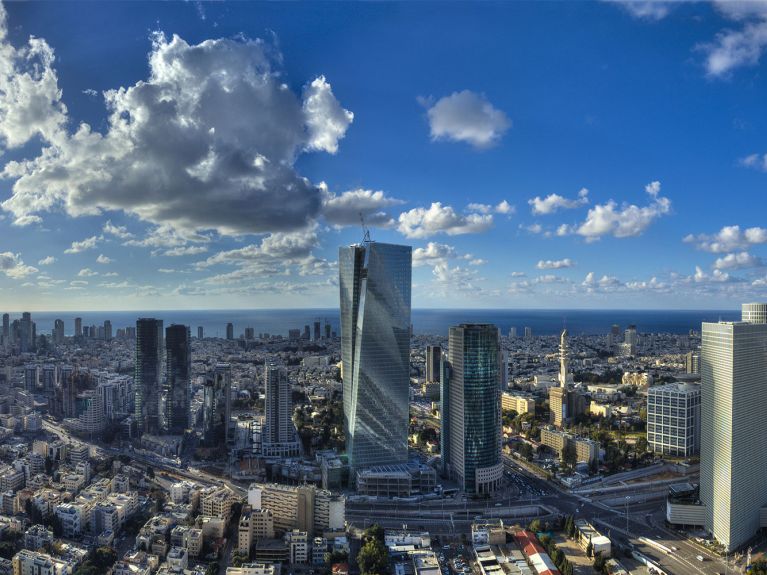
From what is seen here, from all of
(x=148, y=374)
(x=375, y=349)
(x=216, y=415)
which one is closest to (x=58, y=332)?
(x=148, y=374)

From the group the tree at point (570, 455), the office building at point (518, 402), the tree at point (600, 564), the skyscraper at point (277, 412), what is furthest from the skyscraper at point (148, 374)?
the tree at point (600, 564)

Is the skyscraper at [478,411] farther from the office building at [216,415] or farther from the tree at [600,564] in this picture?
the office building at [216,415]

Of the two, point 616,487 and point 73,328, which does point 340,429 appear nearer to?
point 616,487

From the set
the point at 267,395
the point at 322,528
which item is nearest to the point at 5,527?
the point at 322,528

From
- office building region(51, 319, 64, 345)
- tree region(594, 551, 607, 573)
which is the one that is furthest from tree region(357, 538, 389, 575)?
office building region(51, 319, 64, 345)

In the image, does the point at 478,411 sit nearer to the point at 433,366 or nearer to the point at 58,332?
the point at 433,366

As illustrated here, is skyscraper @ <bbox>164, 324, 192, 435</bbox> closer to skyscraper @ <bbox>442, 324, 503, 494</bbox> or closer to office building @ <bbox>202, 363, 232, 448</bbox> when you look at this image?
office building @ <bbox>202, 363, 232, 448</bbox>
